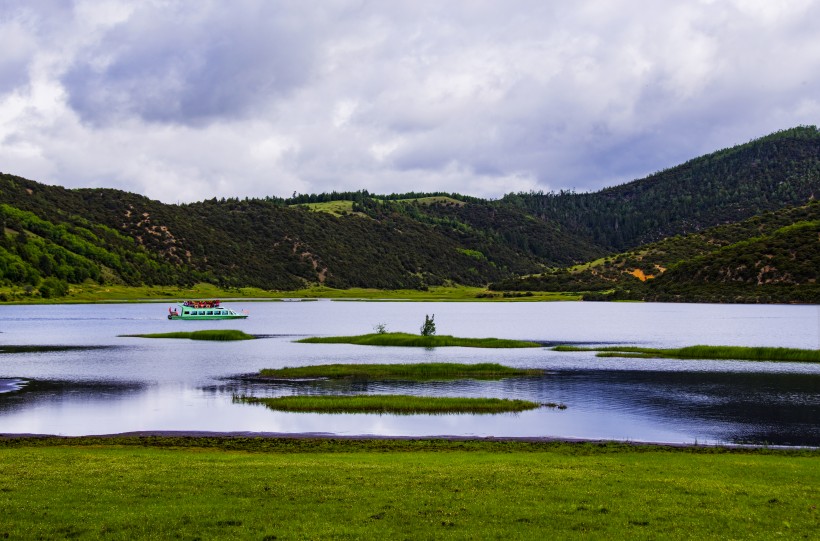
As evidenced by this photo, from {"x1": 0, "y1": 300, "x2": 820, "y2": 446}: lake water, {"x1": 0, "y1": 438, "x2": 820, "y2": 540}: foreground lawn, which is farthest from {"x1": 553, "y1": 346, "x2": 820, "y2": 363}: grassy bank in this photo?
{"x1": 0, "y1": 438, "x2": 820, "y2": 540}: foreground lawn

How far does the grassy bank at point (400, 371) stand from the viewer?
70500 mm

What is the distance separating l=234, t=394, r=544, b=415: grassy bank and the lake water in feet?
6.36

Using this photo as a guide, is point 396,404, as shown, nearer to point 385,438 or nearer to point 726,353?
point 385,438

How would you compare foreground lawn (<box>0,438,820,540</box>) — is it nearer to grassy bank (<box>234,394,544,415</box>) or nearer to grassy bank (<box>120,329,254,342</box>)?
grassy bank (<box>234,394,544,415</box>)

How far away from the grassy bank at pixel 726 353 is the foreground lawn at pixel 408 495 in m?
50.4

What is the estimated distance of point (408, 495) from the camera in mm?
24438

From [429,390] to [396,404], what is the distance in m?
8.00

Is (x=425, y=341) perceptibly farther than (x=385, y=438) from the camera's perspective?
Yes

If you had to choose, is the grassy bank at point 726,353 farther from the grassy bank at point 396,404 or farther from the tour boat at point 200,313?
the tour boat at point 200,313

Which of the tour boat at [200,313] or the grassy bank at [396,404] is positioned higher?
the tour boat at [200,313]

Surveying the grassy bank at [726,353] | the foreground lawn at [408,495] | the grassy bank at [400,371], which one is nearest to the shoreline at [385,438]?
the foreground lawn at [408,495]

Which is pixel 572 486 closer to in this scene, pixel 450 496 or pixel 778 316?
pixel 450 496

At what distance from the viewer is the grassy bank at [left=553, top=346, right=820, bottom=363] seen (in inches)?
3214

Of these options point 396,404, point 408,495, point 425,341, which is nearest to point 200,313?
point 425,341
